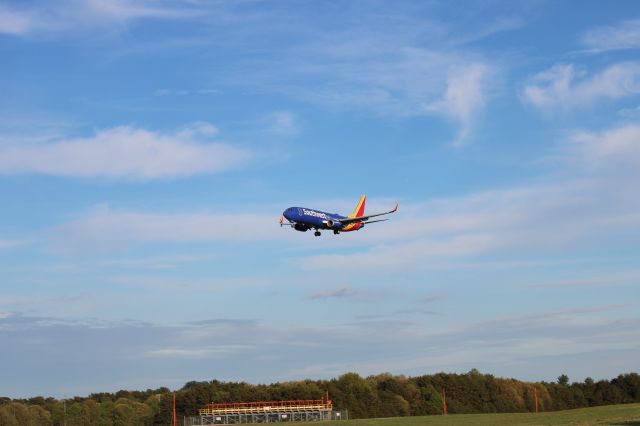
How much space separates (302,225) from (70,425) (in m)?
78.7

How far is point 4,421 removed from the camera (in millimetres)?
158625

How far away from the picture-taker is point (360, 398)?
165 metres

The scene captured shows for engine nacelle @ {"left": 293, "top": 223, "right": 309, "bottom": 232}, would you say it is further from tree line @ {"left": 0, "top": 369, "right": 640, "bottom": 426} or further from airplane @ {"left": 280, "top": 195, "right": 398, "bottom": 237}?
tree line @ {"left": 0, "top": 369, "right": 640, "bottom": 426}

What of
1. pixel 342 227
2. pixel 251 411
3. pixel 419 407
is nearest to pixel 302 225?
pixel 342 227

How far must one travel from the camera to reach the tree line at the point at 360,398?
155625 mm

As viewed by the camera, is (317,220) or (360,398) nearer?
(317,220)

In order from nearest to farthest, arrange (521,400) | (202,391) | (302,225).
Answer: (302,225) → (202,391) → (521,400)

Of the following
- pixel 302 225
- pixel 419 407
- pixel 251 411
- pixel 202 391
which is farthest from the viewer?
pixel 419 407

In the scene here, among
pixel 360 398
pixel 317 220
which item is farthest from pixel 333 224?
pixel 360 398

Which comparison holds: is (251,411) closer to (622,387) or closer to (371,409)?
(371,409)

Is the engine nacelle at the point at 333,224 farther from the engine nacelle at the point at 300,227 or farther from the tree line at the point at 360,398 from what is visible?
the tree line at the point at 360,398

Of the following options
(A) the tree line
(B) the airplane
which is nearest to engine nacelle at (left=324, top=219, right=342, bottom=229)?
(B) the airplane

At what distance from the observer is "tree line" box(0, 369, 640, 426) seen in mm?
155625

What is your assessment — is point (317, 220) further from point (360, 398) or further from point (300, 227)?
point (360, 398)
